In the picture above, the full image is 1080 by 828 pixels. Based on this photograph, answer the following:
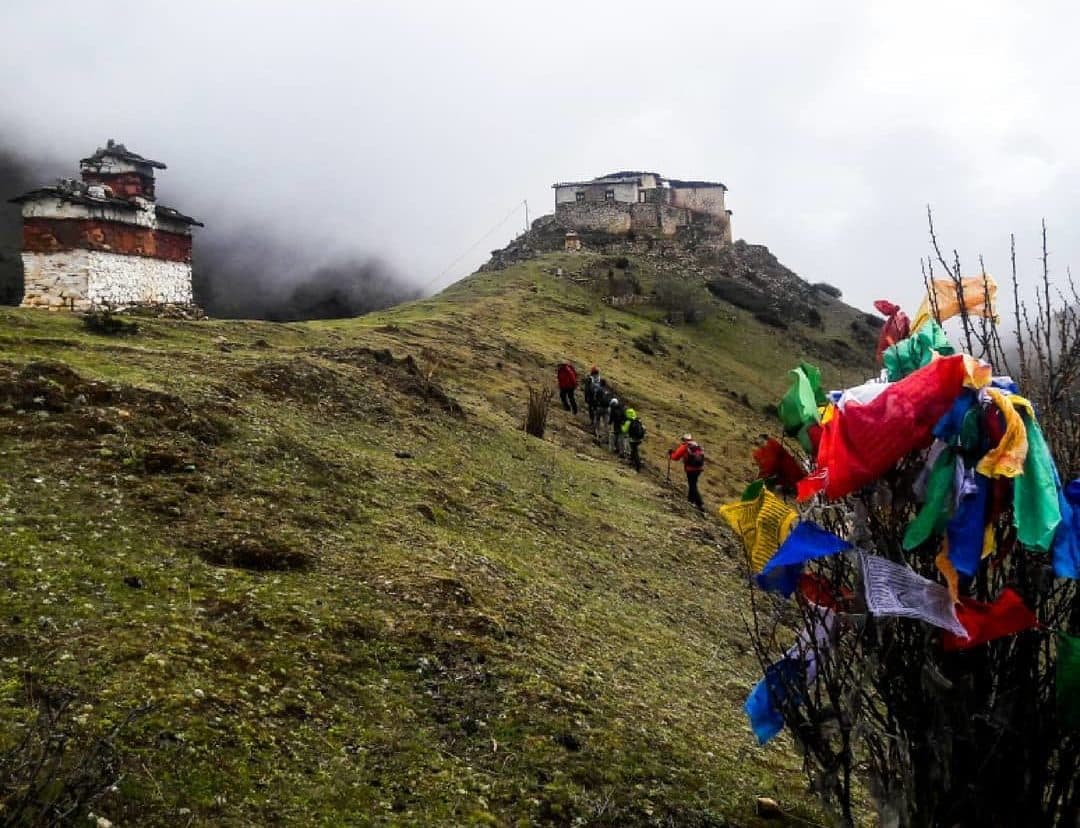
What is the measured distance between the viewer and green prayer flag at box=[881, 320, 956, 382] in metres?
4.47

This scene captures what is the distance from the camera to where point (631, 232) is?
6550cm

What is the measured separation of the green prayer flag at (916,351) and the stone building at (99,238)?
64.4ft

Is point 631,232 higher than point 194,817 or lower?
higher

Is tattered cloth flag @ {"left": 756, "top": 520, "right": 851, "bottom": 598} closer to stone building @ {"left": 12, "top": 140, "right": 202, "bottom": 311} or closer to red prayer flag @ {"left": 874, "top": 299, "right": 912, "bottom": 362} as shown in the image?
red prayer flag @ {"left": 874, "top": 299, "right": 912, "bottom": 362}

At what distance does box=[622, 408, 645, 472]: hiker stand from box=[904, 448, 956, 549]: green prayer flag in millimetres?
15123

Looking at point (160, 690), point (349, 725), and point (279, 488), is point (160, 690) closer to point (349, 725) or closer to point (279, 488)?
point (349, 725)

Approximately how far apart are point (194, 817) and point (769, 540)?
11.4 feet

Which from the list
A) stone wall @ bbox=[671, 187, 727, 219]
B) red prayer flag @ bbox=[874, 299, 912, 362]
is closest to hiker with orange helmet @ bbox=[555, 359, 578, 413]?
red prayer flag @ bbox=[874, 299, 912, 362]

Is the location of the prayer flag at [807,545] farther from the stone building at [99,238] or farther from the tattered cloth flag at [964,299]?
the stone building at [99,238]

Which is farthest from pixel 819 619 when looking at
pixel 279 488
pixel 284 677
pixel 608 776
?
pixel 279 488

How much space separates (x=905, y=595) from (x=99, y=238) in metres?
20.9

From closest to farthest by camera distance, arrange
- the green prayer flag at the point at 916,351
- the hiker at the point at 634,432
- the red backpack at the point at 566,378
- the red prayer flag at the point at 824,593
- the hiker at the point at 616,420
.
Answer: the green prayer flag at the point at 916,351
the red prayer flag at the point at 824,593
the hiker at the point at 634,432
the hiker at the point at 616,420
the red backpack at the point at 566,378

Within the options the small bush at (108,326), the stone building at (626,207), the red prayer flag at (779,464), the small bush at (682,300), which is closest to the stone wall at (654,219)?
the stone building at (626,207)

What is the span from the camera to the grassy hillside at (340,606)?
206 inches
